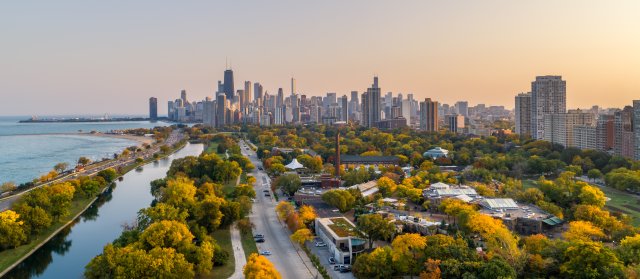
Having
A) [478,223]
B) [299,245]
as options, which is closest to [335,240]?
[299,245]

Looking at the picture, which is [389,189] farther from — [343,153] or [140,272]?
[343,153]

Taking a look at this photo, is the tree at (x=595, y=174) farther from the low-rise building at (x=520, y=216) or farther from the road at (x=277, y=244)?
the road at (x=277, y=244)

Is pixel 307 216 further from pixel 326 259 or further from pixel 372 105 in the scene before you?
pixel 372 105

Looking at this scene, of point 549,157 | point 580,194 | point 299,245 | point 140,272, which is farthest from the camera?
point 549,157

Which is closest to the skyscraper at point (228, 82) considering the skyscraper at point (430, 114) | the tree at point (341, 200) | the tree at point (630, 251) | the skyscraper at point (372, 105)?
the skyscraper at point (372, 105)

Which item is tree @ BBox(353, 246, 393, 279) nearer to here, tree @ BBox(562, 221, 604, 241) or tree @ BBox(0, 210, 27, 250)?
tree @ BBox(562, 221, 604, 241)

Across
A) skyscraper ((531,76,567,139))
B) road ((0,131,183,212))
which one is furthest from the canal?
skyscraper ((531,76,567,139))
